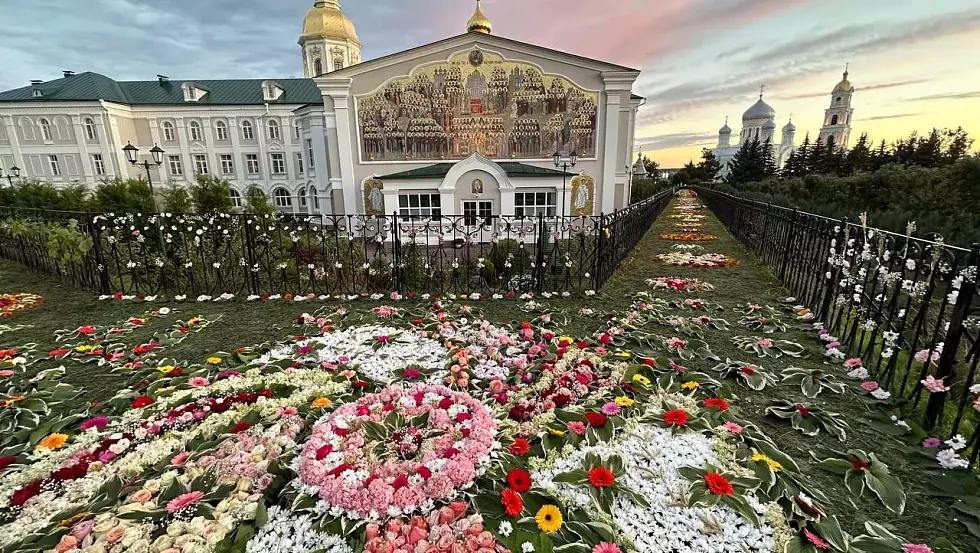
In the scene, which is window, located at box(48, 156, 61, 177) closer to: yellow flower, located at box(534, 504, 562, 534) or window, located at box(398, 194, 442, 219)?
window, located at box(398, 194, 442, 219)

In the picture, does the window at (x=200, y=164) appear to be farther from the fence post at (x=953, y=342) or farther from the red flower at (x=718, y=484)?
the fence post at (x=953, y=342)

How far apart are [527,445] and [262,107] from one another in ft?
126

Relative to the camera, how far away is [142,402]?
2.94 meters

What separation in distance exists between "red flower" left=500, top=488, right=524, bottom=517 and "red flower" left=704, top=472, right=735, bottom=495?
966 mm

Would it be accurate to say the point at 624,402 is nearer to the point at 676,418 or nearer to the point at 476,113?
the point at 676,418

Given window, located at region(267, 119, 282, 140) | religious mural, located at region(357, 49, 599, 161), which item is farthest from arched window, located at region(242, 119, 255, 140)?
religious mural, located at region(357, 49, 599, 161)

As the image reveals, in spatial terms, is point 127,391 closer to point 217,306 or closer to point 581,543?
A: point 217,306

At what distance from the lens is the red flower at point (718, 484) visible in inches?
80.2

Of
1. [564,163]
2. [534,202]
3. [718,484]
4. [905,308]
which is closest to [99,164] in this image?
[534,202]

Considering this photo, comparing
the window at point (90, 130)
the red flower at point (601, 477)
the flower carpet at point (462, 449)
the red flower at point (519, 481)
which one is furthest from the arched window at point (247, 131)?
the red flower at point (601, 477)

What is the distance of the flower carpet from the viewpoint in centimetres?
187

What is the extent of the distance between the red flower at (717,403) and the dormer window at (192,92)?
42036mm

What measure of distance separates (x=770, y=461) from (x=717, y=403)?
1.99 ft

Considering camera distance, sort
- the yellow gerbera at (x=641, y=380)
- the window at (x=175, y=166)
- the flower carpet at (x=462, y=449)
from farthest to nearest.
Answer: the window at (x=175, y=166), the yellow gerbera at (x=641, y=380), the flower carpet at (x=462, y=449)
